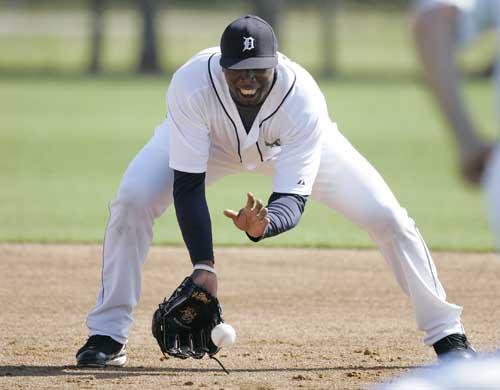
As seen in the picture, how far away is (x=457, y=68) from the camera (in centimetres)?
288

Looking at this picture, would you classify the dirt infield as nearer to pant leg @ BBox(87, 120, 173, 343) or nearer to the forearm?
pant leg @ BBox(87, 120, 173, 343)

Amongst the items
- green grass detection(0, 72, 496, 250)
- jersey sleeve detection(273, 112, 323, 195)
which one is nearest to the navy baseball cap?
jersey sleeve detection(273, 112, 323, 195)

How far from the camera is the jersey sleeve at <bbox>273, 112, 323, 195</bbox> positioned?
4902 millimetres

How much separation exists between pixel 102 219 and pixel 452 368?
8160 millimetres

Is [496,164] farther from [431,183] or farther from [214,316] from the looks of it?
[431,183]

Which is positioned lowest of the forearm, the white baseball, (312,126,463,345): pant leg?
the white baseball

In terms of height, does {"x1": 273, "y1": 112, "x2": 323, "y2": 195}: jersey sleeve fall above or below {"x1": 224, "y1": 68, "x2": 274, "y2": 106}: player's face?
below

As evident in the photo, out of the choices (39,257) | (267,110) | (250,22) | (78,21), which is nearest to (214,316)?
(267,110)

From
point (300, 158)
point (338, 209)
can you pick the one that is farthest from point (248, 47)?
point (338, 209)

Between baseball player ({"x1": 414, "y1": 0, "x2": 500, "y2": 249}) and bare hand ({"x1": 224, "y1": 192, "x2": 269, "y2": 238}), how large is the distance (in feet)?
4.79

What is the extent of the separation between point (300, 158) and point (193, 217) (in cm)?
56

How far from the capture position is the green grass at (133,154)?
9844 mm

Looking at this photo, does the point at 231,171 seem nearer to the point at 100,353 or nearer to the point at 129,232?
the point at 129,232

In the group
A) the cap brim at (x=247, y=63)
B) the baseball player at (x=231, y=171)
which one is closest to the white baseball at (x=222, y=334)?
the baseball player at (x=231, y=171)
